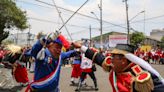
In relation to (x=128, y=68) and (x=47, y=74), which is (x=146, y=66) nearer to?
(x=128, y=68)

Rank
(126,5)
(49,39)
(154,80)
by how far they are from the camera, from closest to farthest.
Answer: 1. (154,80)
2. (49,39)
3. (126,5)

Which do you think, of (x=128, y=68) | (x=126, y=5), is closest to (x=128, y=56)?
(x=128, y=68)

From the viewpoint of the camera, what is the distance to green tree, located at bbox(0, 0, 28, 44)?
Result: 45.7 meters

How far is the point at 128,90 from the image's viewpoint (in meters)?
4.44

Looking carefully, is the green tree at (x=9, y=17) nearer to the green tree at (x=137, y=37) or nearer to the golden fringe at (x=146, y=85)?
the green tree at (x=137, y=37)

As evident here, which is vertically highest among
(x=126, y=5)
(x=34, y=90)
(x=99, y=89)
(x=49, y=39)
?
(x=126, y=5)

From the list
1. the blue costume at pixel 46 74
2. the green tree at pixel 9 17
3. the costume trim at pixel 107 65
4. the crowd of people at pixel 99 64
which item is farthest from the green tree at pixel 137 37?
the costume trim at pixel 107 65

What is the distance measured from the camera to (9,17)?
46156mm

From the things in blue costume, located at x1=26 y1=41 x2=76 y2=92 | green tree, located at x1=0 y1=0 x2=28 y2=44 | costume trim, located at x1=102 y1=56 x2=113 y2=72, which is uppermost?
green tree, located at x1=0 y1=0 x2=28 y2=44

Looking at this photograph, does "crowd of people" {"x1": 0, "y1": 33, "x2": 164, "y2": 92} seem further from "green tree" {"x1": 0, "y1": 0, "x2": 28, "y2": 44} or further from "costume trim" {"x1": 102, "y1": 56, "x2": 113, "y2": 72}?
"green tree" {"x1": 0, "y1": 0, "x2": 28, "y2": 44}

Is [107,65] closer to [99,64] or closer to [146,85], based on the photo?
[99,64]

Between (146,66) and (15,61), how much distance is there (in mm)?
10252

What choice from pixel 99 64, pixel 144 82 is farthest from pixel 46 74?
pixel 144 82

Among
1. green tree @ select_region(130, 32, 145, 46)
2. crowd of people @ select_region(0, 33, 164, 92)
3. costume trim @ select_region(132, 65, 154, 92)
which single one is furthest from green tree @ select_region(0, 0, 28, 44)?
costume trim @ select_region(132, 65, 154, 92)
